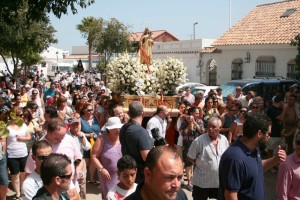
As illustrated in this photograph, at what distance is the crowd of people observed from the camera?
3.55 metres

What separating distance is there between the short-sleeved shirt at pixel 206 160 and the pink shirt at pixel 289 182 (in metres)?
1.31

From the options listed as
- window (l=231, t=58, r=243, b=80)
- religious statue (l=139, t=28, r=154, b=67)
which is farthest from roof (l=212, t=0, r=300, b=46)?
religious statue (l=139, t=28, r=154, b=67)

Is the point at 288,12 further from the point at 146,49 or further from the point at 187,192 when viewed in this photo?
the point at 187,192

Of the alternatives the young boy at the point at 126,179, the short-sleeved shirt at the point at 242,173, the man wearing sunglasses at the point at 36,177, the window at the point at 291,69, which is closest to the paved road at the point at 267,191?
the young boy at the point at 126,179

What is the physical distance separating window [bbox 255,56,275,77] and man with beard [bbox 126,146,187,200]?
81.3 feet

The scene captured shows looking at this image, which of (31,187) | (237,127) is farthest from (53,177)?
(237,127)

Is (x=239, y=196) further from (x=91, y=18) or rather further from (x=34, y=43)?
(x=91, y=18)

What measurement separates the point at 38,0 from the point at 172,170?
8189 millimetres

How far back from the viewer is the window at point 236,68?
94.9 ft

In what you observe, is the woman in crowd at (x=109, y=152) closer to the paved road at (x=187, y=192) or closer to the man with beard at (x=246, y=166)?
the man with beard at (x=246, y=166)

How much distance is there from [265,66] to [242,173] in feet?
78.7

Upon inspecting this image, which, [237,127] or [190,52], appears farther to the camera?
[190,52]

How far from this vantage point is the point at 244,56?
28.5 m

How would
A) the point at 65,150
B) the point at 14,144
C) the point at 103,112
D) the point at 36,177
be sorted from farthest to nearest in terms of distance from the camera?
the point at 103,112 < the point at 14,144 < the point at 65,150 < the point at 36,177
